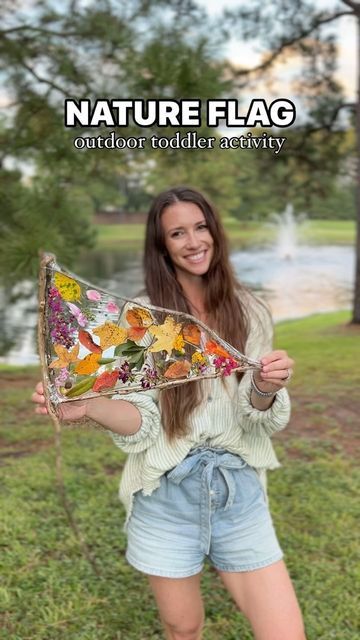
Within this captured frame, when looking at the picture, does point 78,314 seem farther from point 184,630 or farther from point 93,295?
point 184,630

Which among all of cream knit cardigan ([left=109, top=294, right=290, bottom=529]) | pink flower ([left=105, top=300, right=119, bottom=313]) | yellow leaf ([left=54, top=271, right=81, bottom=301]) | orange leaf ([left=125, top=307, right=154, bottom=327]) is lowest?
cream knit cardigan ([left=109, top=294, right=290, bottom=529])

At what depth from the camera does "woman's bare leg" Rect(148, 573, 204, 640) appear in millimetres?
1114

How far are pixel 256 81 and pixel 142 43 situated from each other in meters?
1.80

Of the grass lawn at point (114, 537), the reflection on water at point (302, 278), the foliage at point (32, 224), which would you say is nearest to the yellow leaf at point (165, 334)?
the grass lawn at point (114, 537)

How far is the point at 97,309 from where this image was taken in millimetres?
1056

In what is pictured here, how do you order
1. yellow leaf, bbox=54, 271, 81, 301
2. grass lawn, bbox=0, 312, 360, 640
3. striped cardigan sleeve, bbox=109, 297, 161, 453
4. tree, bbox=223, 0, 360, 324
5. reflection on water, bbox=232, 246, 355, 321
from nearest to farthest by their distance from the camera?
yellow leaf, bbox=54, 271, 81, 301
striped cardigan sleeve, bbox=109, 297, 161, 453
grass lawn, bbox=0, 312, 360, 640
tree, bbox=223, 0, 360, 324
reflection on water, bbox=232, 246, 355, 321

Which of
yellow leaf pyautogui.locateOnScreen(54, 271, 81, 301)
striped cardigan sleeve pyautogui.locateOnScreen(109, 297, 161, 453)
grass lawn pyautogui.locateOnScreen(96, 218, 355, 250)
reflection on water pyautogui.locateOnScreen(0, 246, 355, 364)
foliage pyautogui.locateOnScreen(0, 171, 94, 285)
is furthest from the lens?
grass lawn pyautogui.locateOnScreen(96, 218, 355, 250)

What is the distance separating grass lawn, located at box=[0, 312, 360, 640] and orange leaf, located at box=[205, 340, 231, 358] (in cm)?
72

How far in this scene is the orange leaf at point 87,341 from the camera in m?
1.04

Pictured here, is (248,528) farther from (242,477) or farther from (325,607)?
(325,607)

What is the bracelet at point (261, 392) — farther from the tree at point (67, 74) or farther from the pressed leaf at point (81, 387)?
the tree at point (67, 74)

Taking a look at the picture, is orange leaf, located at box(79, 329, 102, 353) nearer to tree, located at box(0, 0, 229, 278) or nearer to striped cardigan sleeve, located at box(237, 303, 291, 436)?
striped cardigan sleeve, located at box(237, 303, 291, 436)

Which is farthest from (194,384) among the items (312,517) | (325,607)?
(312,517)

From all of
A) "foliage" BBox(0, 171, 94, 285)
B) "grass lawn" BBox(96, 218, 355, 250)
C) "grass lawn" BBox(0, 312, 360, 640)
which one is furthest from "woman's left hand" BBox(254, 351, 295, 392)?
"grass lawn" BBox(96, 218, 355, 250)
